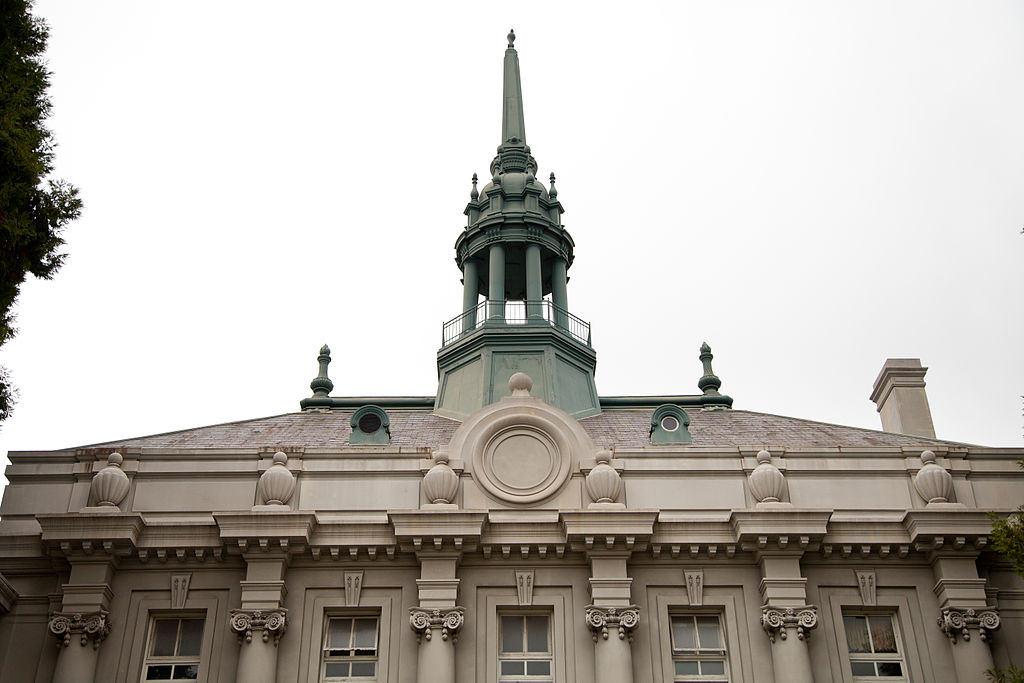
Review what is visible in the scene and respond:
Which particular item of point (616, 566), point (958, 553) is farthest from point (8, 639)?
point (958, 553)

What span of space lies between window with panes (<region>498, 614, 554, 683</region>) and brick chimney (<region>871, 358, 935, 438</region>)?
1112 centimetres

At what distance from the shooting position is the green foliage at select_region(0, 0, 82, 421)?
16.4 metres

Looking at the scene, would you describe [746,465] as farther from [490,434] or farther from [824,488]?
[490,434]

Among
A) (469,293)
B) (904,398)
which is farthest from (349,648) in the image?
(904,398)

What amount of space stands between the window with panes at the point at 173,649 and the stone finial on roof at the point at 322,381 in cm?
1018

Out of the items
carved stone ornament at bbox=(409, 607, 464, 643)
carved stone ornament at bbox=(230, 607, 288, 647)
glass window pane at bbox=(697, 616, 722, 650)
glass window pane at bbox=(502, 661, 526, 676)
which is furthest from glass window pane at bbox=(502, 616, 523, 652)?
carved stone ornament at bbox=(230, 607, 288, 647)

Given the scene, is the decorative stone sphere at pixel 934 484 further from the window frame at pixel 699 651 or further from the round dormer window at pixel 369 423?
the round dormer window at pixel 369 423

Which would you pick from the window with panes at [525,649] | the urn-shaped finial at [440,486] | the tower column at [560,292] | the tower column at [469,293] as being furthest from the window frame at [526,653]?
the tower column at [469,293]

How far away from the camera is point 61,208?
17094mm

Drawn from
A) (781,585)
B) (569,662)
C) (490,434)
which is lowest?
(569,662)

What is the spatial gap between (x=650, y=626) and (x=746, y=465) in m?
3.90

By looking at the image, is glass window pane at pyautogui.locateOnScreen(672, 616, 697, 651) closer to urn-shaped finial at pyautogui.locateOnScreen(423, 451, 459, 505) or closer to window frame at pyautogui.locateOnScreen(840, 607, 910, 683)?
window frame at pyautogui.locateOnScreen(840, 607, 910, 683)

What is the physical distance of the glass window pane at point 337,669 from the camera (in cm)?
1970

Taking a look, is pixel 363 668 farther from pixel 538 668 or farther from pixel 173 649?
pixel 173 649
